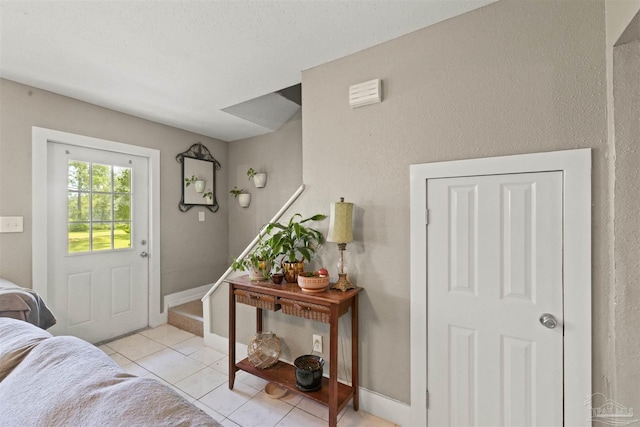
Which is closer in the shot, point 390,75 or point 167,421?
point 167,421

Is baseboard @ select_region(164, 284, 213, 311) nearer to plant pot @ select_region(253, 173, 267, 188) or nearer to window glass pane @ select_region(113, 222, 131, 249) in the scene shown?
window glass pane @ select_region(113, 222, 131, 249)

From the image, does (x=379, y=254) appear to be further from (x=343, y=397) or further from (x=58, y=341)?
(x=58, y=341)

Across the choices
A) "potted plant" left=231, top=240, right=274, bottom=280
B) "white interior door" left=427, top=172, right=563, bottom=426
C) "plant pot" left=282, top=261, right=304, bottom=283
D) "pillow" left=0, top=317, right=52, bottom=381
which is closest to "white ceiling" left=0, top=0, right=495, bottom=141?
"white interior door" left=427, top=172, right=563, bottom=426

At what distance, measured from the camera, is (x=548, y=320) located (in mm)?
1340

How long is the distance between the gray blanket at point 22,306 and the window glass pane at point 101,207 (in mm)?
948

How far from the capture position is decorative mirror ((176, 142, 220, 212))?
3447 millimetres

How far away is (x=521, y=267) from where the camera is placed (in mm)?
1420

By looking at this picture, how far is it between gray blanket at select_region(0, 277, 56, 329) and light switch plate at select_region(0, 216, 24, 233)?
0.54m

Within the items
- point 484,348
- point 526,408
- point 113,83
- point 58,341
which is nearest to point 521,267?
point 484,348

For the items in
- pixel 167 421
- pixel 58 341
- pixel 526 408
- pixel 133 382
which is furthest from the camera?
pixel 526 408

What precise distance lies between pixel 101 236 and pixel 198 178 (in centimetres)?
122

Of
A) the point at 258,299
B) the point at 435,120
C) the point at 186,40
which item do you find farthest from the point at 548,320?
the point at 186,40

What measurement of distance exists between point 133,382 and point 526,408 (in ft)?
5.65

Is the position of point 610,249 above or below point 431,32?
below
